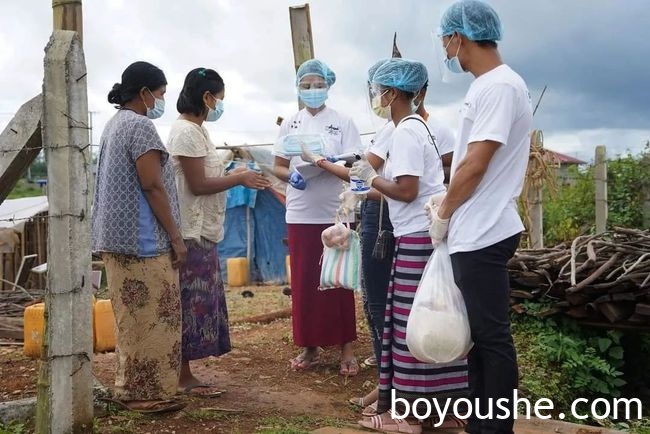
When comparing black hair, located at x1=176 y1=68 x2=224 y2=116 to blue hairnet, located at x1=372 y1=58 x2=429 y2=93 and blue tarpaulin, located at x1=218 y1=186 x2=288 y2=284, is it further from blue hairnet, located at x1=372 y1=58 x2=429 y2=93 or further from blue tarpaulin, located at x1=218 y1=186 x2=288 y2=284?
blue tarpaulin, located at x1=218 y1=186 x2=288 y2=284

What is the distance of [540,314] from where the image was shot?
20.7ft

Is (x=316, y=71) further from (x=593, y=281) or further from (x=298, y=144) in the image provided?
(x=593, y=281)

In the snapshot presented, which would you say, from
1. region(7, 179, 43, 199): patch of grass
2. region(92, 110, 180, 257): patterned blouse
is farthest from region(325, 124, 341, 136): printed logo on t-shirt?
region(7, 179, 43, 199): patch of grass

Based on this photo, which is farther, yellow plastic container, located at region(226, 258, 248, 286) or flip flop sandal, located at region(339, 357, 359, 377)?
yellow plastic container, located at region(226, 258, 248, 286)

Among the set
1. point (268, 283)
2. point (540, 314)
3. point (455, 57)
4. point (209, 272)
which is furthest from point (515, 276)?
point (268, 283)

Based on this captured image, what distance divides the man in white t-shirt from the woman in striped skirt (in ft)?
1.87

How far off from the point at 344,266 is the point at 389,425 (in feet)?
3.31

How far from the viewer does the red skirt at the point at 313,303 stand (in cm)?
530

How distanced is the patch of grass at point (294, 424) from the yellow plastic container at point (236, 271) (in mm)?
10640

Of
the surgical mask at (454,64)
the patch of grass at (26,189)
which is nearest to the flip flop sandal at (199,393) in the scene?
the surgical mask at (454,64)

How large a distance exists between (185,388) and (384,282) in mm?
1434

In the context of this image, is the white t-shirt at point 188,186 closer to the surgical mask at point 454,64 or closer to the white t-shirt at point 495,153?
the surgical mask at point 454,64

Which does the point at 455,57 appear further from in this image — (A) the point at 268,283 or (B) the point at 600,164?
(A) the point at 268,283

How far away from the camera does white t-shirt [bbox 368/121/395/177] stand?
404cm
